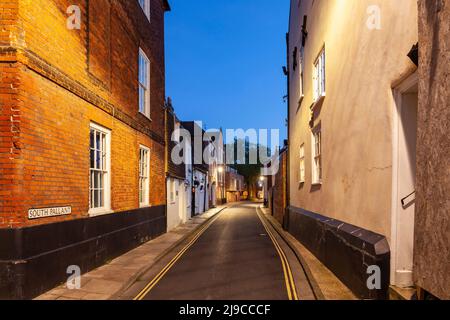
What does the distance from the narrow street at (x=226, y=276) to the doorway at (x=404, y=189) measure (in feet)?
5.79

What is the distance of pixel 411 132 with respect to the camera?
439 cm

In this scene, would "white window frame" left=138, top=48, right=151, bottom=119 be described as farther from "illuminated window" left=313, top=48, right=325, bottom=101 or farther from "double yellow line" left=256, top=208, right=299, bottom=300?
"double yellow line" left=256, top=208, right=299, bottom=300

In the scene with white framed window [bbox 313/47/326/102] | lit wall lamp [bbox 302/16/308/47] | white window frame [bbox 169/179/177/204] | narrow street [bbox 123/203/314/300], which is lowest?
narrow street [bbox 123/203/314/300]

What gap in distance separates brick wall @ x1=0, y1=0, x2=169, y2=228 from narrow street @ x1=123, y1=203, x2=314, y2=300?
7.86ft

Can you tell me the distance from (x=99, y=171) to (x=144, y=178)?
371 cm

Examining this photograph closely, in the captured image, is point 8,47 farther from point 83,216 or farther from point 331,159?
point 331,159

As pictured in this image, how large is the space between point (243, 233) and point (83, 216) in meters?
8.45

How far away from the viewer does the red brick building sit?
191 inches

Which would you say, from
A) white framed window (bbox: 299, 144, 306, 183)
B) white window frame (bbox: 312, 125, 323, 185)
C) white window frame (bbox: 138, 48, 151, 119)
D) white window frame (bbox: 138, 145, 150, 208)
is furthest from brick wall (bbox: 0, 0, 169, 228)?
white framed window (bbox: 299, 144, 306, 183)

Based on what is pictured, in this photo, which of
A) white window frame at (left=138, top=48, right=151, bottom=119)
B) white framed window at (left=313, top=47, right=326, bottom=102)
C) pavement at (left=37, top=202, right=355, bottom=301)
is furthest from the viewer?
white window frame at (left=138, top=48, right=151, bottom=119)

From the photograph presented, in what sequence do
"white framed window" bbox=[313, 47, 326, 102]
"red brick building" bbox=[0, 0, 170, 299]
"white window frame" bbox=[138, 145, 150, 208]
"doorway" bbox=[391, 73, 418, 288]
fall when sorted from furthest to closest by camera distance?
"white window frame" bbox=[138, 145, 150, 208] → "white framed window" bbox=[313, 47, 326, 102] → "red brick building" bbox=[0, 0, 170, 299] → "doorway" bbox=[391, 73, 418, 288]

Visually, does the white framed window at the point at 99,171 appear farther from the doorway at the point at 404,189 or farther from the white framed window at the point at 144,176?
the doorway at the point at 404,189

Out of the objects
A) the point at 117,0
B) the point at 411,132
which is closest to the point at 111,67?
the point at 117,0
